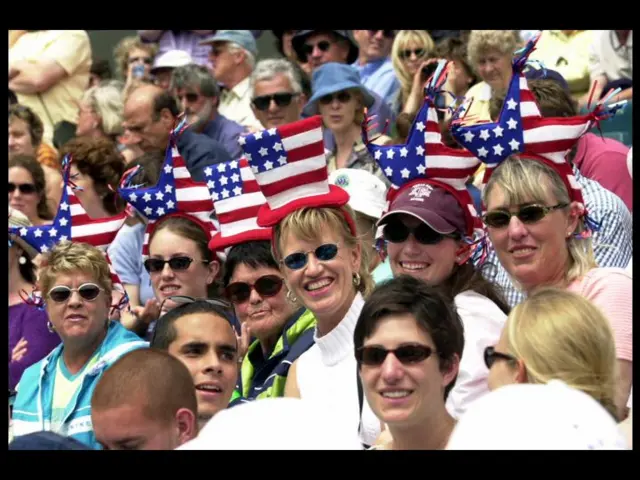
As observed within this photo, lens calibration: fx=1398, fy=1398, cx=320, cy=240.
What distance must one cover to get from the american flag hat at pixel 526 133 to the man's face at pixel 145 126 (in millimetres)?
3746

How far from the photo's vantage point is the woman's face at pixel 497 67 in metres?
8.55

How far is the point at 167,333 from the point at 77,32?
6348mm

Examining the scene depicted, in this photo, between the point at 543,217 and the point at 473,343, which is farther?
the point at 543,217

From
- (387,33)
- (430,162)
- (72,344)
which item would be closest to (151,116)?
(387,33)

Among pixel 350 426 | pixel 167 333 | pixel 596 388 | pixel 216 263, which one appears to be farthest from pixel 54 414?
pixel 596 388

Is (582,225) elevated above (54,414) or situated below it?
above

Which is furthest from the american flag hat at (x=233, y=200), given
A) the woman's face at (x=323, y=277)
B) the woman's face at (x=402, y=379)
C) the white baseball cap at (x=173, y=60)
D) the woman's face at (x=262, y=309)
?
the white baseball cap at (x=173, y=60)

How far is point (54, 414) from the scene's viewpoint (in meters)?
6.25

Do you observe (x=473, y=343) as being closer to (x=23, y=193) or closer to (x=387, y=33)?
(x=23, y=193)

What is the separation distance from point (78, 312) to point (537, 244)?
7.58 ft

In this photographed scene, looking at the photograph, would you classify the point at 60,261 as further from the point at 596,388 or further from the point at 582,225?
the point at 596,388

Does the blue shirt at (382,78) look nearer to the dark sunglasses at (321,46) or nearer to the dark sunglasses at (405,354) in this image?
the dark sunglasses at (321,46)

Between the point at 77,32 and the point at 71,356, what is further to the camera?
the point at 77,32

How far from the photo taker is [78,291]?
662 centimetres
